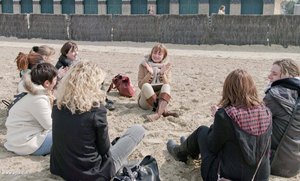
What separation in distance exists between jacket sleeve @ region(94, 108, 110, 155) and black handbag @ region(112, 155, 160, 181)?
270mm

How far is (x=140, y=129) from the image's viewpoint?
462 cm

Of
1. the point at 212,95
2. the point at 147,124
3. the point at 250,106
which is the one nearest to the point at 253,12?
the point at 212,95

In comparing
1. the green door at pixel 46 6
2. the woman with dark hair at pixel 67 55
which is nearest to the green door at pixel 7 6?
the green door at pixel 46 6

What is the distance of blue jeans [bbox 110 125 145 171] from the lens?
4137 millimetres

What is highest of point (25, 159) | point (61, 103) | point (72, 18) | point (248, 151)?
point (72, 18)

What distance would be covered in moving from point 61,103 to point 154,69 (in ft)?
9.92

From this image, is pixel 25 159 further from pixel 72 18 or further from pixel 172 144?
pixel 72 18

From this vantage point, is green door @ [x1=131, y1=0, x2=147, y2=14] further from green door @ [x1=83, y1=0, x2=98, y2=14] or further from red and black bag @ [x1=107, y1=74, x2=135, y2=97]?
red and black bag @ [x1=107, y1=74, x2=135, y2=97]

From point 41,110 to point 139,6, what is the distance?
95.8 feet

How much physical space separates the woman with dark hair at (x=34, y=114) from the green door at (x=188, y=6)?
27.7m

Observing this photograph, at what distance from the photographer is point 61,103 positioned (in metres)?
3.75

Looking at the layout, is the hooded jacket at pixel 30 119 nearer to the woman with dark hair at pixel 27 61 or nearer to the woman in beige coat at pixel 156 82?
the woman with dark hair at pixel 27 61

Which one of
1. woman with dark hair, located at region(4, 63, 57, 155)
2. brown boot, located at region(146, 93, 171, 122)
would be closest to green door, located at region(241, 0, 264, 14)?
brown boot, located at region(146, 93, 171, 122)

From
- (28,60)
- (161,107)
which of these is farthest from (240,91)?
(28,60)
